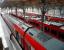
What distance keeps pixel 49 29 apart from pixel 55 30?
106 centimetres

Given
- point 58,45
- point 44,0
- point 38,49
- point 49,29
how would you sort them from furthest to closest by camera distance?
point 49,29, point 44,0, point 38,49, point 58,45

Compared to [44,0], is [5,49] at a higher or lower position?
lower

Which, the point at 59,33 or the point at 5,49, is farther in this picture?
the point at 59,33

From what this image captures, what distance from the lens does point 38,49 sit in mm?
5488

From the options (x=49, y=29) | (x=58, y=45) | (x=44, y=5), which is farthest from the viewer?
(x=49, y=29)

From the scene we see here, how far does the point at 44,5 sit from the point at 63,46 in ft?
14.2

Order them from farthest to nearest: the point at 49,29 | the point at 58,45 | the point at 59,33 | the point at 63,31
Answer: the point at 49,29, the point at 59,33, the point at 63,31, the point at 58,45

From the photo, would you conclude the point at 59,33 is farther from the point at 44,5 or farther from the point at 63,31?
the point at 44,5

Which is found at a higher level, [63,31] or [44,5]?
[44,5]

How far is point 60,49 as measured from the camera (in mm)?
4645

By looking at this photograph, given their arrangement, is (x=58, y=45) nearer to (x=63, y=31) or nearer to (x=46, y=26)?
(x=63, y=31)

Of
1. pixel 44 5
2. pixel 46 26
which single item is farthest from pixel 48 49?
pixel 46 26

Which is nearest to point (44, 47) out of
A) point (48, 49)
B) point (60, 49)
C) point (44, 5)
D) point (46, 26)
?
point (48, 49)

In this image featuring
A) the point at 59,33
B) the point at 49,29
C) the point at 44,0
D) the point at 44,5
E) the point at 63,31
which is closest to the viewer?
the point at 63,31
